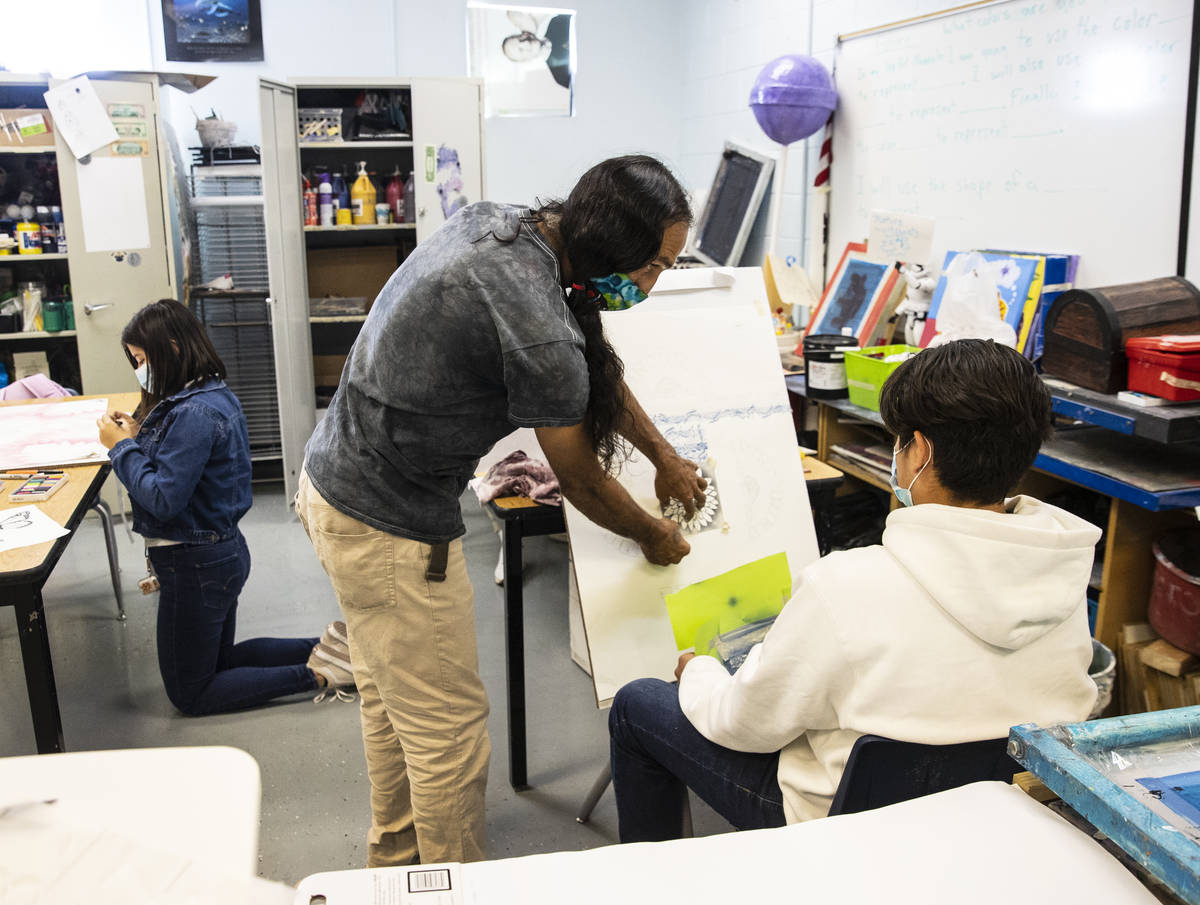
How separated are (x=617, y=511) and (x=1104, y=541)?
1392 millimetres

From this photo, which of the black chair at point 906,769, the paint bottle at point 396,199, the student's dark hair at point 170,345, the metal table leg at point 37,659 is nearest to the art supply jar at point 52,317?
the paint bottle at point 396,199

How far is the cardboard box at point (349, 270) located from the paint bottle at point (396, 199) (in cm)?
33

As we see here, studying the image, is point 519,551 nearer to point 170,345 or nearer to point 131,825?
point 170,345

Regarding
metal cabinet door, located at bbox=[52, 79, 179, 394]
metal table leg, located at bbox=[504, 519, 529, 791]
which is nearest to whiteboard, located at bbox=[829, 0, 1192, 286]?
metal table leg, located at bbox=[504, 519, 529, 791]

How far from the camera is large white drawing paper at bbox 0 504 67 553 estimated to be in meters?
1.99

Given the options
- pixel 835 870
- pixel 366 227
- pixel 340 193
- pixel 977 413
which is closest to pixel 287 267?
pixel 366 227

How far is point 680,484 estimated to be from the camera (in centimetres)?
205

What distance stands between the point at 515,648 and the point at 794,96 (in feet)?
8.39

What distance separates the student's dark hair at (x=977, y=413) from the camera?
128 centimetres

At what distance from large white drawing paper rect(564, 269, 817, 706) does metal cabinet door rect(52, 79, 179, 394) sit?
2887mm

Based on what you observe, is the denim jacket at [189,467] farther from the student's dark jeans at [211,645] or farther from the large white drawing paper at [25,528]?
the large white drawing paper at [25,528]

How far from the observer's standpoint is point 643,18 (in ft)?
18.2

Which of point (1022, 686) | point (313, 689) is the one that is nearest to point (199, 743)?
point (313, 689)

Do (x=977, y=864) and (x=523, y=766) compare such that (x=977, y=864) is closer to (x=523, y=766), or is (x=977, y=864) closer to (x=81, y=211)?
(x=523, y=766)
